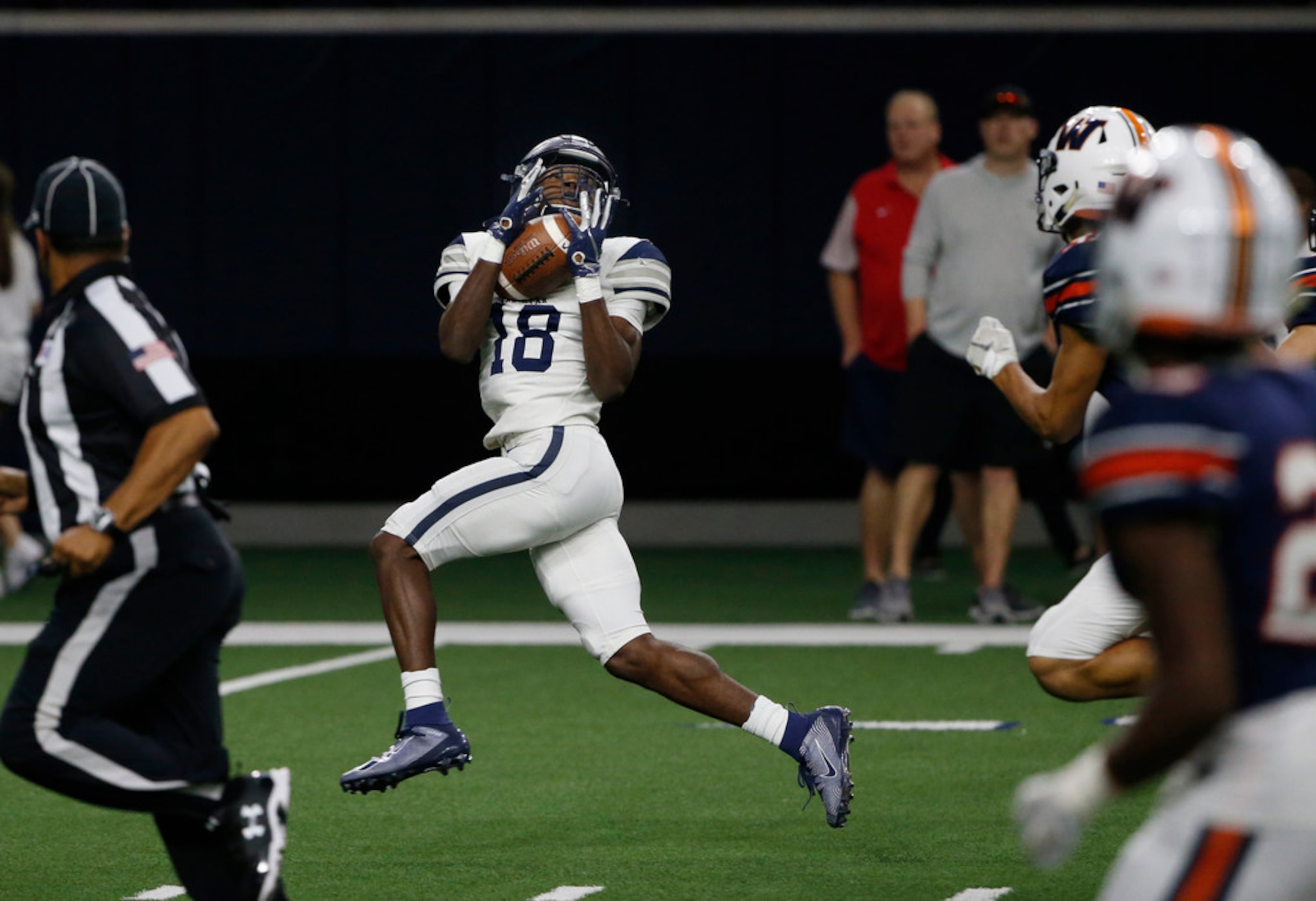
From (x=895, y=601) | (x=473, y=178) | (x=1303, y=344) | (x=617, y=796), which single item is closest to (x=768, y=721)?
(x=617, y=796)

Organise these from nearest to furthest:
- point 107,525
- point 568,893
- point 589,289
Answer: point 107,525, point 568,893, point 589,289

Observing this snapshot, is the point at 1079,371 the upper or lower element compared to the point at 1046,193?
lower

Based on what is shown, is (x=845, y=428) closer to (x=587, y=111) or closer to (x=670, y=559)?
(x=670, y=559)

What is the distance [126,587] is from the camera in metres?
3.91

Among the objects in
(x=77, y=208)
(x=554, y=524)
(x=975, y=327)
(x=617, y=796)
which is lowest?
(x=617, y=796)

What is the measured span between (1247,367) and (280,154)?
37.0ft

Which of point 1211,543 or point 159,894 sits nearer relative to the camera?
point 1211,543

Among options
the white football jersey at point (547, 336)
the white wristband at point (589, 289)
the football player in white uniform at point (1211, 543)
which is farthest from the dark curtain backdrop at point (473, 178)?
the football player in white uniform at point (1211, 543)

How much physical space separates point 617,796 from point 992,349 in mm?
1587

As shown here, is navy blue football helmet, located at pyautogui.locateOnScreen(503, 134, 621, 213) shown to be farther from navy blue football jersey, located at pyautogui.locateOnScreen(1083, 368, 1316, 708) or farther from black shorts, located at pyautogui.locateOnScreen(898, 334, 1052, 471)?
black shorts, located at pyautogui.locateOnScreen(898, 334, 1052, 471)

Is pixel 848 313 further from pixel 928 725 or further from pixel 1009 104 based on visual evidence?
pixel 928 725

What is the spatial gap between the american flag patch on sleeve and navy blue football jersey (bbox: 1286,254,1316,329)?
2808 millimetres

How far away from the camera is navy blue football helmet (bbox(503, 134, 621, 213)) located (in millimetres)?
5477

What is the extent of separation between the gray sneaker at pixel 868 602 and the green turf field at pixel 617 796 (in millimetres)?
954
